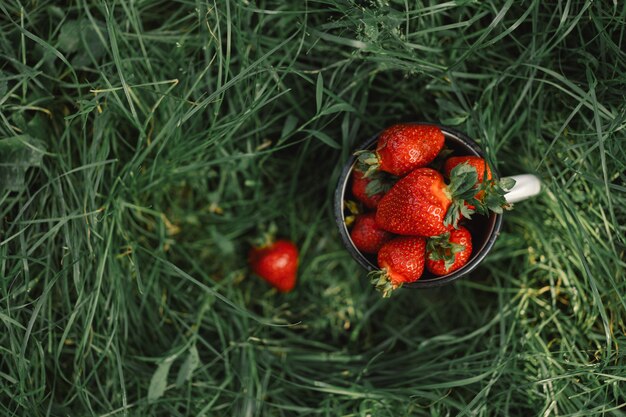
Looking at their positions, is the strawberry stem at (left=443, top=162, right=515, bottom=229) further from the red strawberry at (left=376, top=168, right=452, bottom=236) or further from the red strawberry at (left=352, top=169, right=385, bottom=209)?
the red strawberry at (left=352, top=169, right=385, bottom=209)

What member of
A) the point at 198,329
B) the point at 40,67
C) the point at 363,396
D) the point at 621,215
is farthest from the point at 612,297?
the point at 40,67

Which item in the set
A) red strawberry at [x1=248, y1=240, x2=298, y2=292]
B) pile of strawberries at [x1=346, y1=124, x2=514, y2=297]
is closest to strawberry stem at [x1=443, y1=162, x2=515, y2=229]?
pile of strawberries at [x1=346, y1=124, x2=514, y2=297]

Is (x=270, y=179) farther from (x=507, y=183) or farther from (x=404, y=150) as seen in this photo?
(x=507, y=183)

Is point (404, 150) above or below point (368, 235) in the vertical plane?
above

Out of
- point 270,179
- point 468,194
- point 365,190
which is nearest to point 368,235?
point 365,190

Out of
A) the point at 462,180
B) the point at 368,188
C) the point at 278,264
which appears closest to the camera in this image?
the point at 462,180

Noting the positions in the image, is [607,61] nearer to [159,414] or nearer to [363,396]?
[363,396]

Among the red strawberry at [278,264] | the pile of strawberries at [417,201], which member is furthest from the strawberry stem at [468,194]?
the red strawberry at [278,264]
